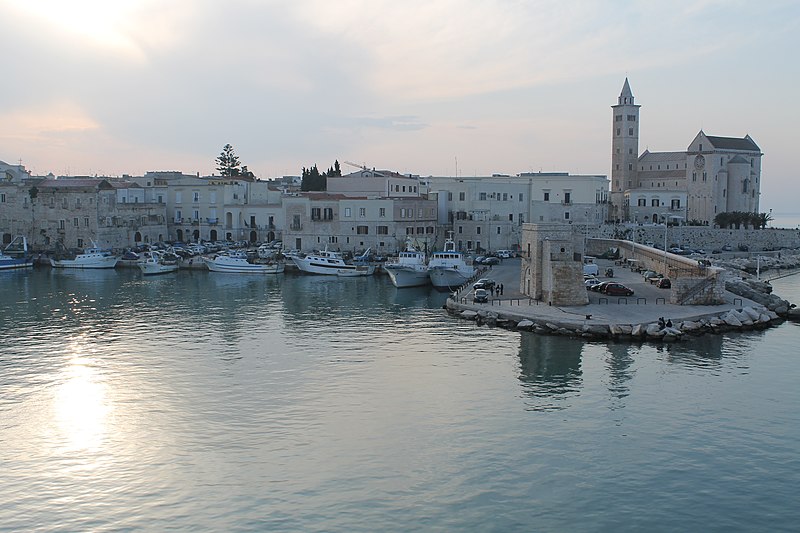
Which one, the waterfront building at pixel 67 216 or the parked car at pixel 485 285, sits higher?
the waterfront building at pixel 67 216

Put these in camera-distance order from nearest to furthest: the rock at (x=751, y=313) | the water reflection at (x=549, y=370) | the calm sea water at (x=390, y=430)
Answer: the calm sea water at (x=390, y=430) → the water reflection at (x=549, y=370) → the rock at (x=751, y=313)

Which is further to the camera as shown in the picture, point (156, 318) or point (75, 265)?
point (75, 265)

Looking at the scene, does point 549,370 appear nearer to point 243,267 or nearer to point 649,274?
point 649,274

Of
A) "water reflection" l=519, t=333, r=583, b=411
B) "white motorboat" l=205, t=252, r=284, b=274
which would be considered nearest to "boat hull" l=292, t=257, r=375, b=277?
"white motorboat" l=205, t=252, r=284, b=274

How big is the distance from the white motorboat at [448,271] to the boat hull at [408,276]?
522 millimetres

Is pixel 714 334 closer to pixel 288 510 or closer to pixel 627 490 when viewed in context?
pixel 627 490

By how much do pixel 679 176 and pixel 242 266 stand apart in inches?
2021

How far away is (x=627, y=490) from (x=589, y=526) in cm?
186

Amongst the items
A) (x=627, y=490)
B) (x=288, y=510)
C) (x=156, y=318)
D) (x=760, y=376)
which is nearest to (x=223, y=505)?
(x=288, y=510)

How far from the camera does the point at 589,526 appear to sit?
45.1 ft

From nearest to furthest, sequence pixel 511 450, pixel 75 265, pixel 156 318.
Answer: pixel 511 450 < pixel 156 318 < pixel 75 265

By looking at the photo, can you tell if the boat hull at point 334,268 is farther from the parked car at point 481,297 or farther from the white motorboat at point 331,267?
the parked car at point 481,297

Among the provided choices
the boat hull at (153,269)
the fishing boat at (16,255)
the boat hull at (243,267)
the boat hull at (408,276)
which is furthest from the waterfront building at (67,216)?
the boat hull at (408,276)

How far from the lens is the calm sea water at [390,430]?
14352 mm
